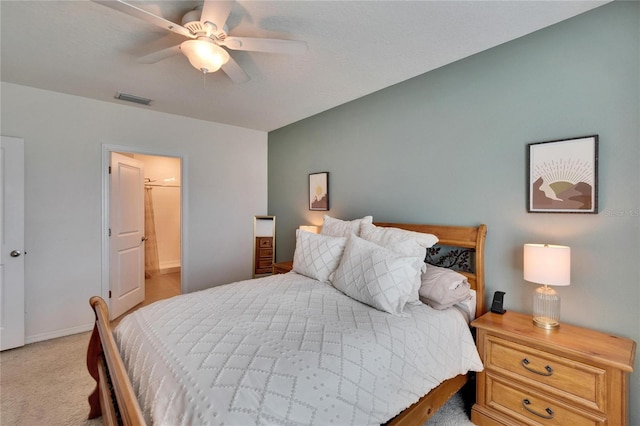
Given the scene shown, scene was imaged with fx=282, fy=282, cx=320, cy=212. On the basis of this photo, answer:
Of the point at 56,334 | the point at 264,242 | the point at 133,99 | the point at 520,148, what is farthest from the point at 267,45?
the point at 56,334

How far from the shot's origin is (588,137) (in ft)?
5.72

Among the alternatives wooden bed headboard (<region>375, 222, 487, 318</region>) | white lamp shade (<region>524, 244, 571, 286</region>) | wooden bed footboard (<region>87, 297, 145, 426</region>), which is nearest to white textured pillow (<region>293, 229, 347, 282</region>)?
wooden bed headboard (<region>375, 222, 487, 318</region>)

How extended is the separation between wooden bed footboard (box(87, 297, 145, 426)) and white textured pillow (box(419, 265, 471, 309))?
168 cm

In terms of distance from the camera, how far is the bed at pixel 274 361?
100 cm

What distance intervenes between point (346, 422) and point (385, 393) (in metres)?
0.27

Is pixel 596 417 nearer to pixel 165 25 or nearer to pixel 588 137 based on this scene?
pixel 588 137

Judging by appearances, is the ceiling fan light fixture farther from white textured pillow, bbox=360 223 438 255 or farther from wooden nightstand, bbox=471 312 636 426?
wooden nightstand, bbox=471 312 636 426

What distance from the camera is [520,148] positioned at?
203 cm

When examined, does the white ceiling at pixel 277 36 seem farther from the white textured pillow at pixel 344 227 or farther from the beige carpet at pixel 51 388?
the beige carpet at pixel 51 388

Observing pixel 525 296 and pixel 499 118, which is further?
pixel 499 118

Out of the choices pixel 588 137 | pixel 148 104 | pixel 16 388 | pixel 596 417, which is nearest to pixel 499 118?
pixel 588 137

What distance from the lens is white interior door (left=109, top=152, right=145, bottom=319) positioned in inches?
135

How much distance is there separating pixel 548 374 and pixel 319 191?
2746 millimetres

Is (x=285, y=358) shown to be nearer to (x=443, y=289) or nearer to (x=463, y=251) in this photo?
(x=443, y=289)
